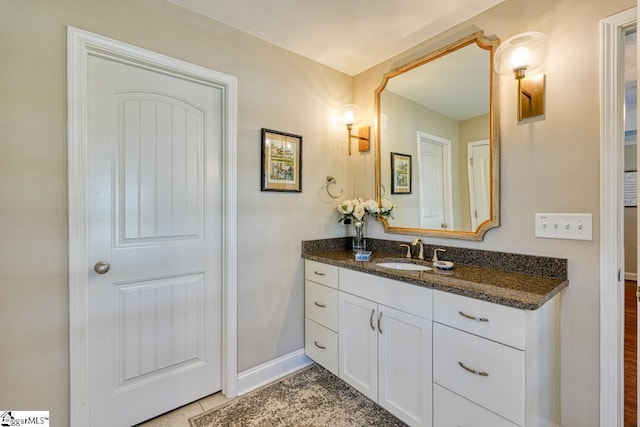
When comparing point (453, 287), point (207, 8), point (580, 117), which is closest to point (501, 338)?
point (453, 287)

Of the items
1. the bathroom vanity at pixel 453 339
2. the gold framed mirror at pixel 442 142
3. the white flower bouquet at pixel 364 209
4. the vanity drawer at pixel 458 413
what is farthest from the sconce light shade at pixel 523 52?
the vanity drawer at pixel 458 413

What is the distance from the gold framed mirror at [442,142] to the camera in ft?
5.61

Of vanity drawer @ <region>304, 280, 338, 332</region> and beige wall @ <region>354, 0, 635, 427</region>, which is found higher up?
beige wall @ <region>354, 0, 635, 427</region>

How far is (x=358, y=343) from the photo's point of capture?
1763 mm

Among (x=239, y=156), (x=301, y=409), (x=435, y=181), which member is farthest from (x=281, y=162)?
(x=301, y=409)

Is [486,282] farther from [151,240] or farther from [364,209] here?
[151,240]

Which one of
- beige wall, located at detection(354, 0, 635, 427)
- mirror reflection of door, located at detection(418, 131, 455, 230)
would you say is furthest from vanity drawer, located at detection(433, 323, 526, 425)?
mirror reflection of door, located at detection(418, 131, 455, 230)

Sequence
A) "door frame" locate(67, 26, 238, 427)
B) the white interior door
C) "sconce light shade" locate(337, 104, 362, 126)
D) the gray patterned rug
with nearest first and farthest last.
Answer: "door frame" locate(67, 26, 238, 427) < the white interior door < the gray patterned rug < "sconce light shade" locate(337, 104, 362, 126)

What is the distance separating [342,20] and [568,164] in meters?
1.51

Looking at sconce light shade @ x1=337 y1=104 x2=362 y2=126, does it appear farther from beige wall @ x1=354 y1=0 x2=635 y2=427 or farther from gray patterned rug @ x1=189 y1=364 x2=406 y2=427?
gray patterned rug @ x1=189 y1=364 x2=406 y2=427

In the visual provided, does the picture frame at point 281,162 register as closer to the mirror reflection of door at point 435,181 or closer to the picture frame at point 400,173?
the picture frame at point 400,173

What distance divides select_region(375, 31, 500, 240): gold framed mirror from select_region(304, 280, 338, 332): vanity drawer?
2.27 ft

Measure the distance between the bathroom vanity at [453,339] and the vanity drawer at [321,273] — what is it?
0.05 feet

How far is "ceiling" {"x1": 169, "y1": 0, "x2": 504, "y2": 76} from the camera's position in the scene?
1.66 m
